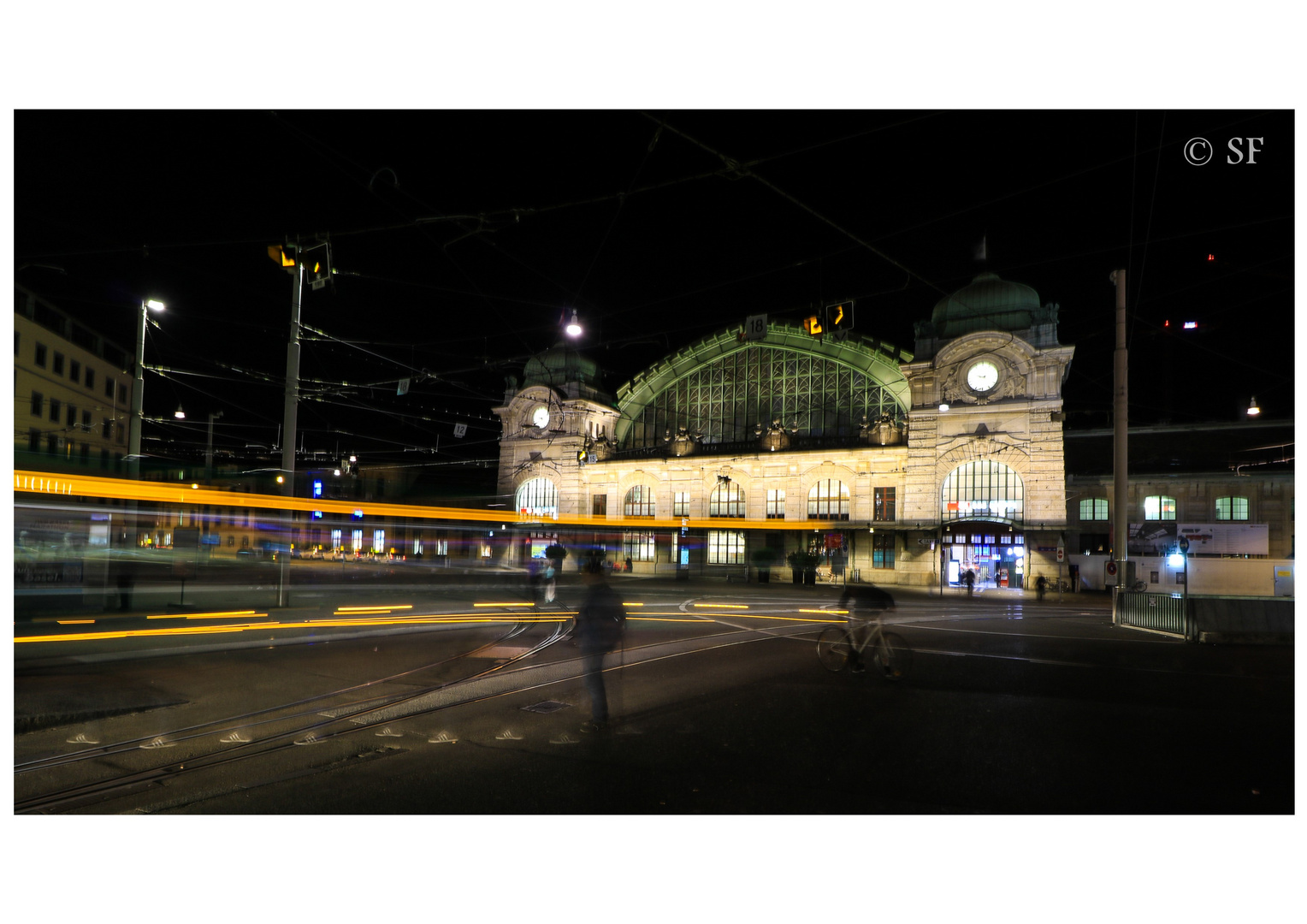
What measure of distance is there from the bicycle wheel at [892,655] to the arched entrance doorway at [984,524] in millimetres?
30891

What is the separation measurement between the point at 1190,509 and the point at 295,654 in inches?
1886

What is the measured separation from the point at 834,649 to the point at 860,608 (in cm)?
136

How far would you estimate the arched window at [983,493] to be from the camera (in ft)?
137

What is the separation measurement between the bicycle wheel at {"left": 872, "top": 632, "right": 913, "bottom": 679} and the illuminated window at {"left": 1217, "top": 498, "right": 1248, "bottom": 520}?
41189 mm

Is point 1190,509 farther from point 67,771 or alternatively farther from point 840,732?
point 67,771

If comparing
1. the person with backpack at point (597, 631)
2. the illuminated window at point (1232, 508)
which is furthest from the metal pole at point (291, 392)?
the illuminated window at point (1232, 508)

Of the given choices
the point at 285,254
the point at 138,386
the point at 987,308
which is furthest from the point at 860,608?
the point at 987,308

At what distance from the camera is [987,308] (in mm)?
43906

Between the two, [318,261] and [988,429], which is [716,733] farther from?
[988,429]

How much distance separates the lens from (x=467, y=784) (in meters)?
6.38

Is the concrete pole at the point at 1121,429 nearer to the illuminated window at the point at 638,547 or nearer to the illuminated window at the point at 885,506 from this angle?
the illuminated window at the point at 885,506

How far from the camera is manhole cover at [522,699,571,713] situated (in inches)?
360

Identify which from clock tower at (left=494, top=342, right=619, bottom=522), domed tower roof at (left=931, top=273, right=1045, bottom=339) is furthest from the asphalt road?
clock tower at (left=494, top=342, right=619, bottom=522)

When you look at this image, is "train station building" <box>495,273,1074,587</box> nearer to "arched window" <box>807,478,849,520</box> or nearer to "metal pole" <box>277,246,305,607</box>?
"arched window" <box>807,478,849,520</box>
